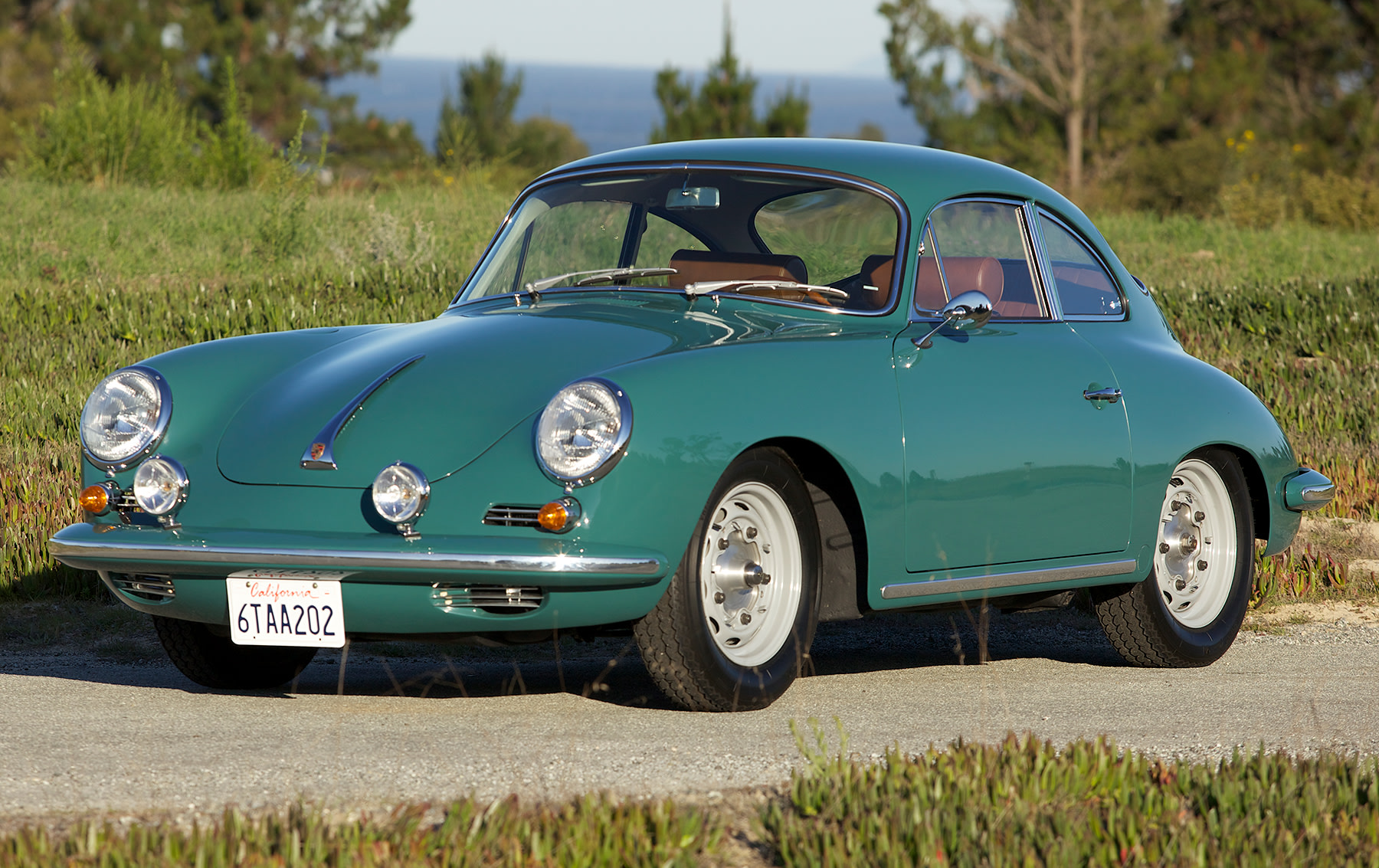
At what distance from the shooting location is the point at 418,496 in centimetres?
433

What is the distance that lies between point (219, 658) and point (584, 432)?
1768mm

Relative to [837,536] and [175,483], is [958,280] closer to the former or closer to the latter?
[837,536]

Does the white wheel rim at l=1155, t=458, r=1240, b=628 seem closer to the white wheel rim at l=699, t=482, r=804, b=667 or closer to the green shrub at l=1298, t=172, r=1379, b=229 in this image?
the white wheel rim at l=699, t=482, r=804, b=667

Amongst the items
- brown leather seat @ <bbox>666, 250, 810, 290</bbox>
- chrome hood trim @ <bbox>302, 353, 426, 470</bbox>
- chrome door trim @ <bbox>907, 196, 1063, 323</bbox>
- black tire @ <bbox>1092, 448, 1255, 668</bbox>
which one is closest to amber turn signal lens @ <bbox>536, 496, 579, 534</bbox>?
chrome hood trim @ <bbox>302, 353, 426, 470</bbox>

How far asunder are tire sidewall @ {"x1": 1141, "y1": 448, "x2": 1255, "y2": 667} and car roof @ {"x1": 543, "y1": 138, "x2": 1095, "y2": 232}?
1222 mm

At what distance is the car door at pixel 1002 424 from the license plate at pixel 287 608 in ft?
5.81

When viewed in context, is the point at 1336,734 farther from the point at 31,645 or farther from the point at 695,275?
the point at 31,645

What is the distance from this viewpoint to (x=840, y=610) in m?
5.00

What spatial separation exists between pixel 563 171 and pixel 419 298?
6.98 meters

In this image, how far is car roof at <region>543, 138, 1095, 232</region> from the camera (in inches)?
225

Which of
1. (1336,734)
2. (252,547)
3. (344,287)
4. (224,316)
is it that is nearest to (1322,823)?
(1336,734)

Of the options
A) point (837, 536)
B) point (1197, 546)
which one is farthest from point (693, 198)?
point (1197, 546)

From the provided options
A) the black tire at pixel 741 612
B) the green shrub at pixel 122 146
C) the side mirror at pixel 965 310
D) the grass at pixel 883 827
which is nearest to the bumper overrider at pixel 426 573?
the black tire at pixel 741 612

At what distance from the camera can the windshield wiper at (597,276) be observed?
5.73 m
